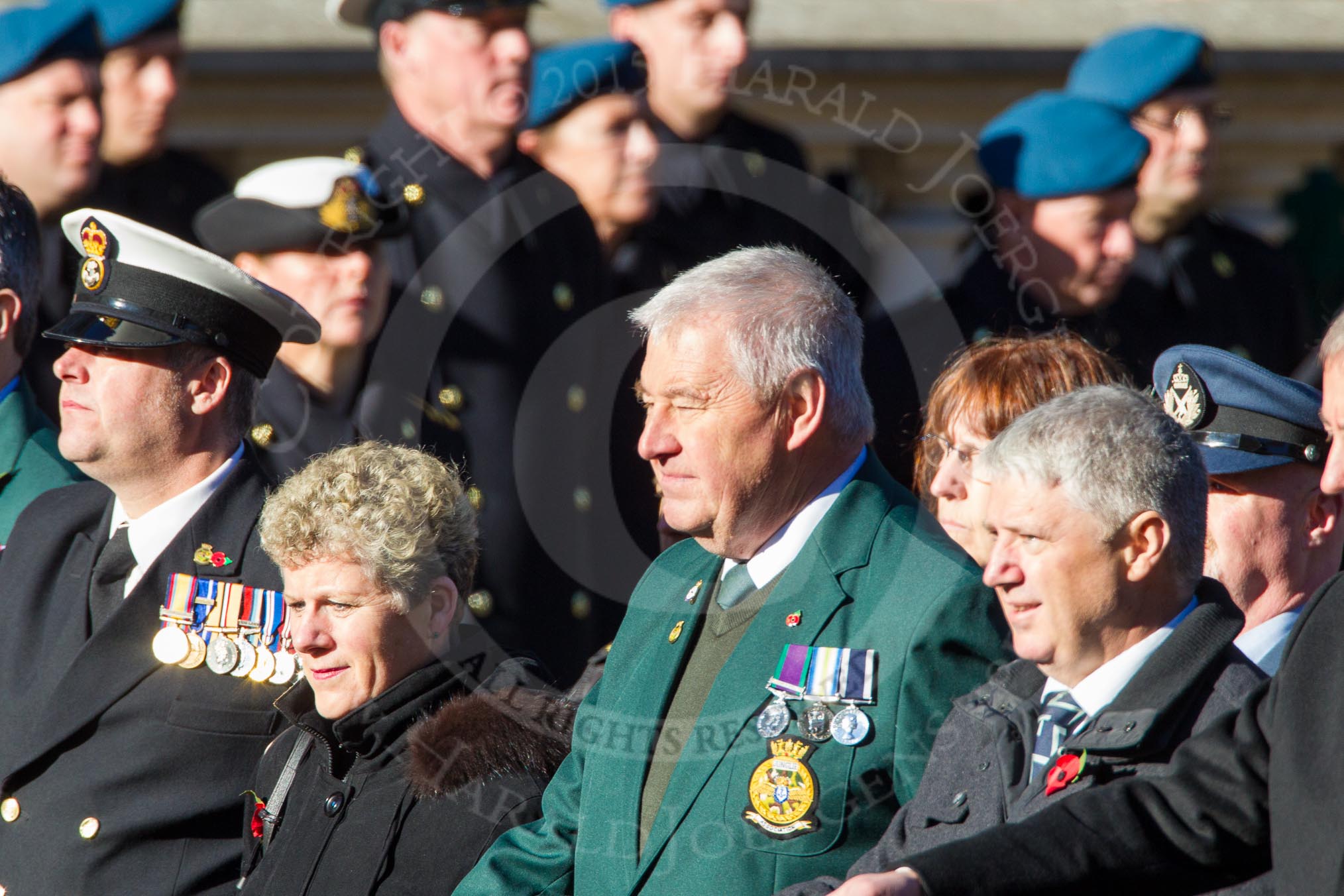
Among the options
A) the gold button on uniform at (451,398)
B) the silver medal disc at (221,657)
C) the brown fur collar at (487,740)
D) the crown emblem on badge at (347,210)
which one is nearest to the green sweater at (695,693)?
the brown fur collar at (487,740)

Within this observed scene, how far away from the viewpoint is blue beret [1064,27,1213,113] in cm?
536

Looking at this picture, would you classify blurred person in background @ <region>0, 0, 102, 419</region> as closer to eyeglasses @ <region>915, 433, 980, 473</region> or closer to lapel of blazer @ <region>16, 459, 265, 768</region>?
lapel of blazer @ <region>16, 459, 265, 768</region>

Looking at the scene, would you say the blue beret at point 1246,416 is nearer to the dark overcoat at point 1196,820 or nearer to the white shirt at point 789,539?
the white shirt at point 789,539

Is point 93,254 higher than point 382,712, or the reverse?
point 93,254

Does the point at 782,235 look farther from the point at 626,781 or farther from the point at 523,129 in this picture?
the point at 626,781

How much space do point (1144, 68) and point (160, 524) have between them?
310 centimetres

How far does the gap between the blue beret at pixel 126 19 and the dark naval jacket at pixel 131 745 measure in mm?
2112

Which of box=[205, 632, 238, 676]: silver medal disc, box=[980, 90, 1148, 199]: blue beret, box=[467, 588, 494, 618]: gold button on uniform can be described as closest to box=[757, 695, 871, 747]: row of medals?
box=[205, 632, 238, 676]: silver medal disc

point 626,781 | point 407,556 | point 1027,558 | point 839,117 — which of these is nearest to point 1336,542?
point 1027,558

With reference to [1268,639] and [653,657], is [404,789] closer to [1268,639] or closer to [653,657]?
[653,657]

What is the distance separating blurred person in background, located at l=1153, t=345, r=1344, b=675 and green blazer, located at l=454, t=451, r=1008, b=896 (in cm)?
59

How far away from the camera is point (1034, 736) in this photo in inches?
111

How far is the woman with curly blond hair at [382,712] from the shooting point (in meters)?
3.36

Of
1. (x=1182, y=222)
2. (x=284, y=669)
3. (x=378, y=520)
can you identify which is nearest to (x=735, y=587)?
(x=378, y=520)
